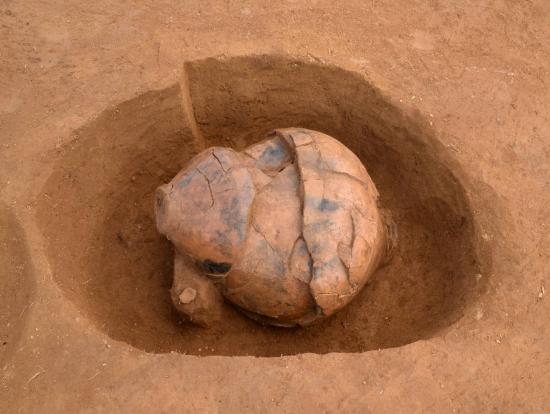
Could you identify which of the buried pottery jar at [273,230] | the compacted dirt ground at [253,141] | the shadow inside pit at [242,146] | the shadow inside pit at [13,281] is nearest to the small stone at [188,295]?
the buried pottery jar at [273,230]

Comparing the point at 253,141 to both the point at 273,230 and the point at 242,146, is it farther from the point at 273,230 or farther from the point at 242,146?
the point at 273,230

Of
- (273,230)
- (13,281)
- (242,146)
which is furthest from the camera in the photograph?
(242,146)

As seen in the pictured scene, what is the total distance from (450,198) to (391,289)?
0.89 metres

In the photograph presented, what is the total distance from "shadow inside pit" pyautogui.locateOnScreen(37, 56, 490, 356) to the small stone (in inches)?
19.4

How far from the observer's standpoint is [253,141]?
489 centimetres

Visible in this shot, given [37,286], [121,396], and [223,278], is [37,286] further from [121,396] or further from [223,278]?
[223,278]

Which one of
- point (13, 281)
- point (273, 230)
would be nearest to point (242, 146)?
point (273, 230)

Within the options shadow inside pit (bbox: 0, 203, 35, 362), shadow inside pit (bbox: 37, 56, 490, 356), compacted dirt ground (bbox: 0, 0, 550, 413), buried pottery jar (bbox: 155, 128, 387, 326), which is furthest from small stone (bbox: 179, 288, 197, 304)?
shadow inside pit (bbox: 0, 203, 35, 362)

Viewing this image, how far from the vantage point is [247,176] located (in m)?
3.59

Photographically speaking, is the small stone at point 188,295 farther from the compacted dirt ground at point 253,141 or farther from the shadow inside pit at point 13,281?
the shadow inside pit at point 13,281

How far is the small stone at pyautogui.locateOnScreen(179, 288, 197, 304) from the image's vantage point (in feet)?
12.1

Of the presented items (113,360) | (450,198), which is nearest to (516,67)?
(450,198)

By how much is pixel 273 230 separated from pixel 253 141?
5.27 feet

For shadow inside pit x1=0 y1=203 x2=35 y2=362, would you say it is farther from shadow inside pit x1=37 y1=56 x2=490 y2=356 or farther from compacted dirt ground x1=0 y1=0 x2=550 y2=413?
shadow inside pit x1=37 y1=56 x2=490 y2=356
